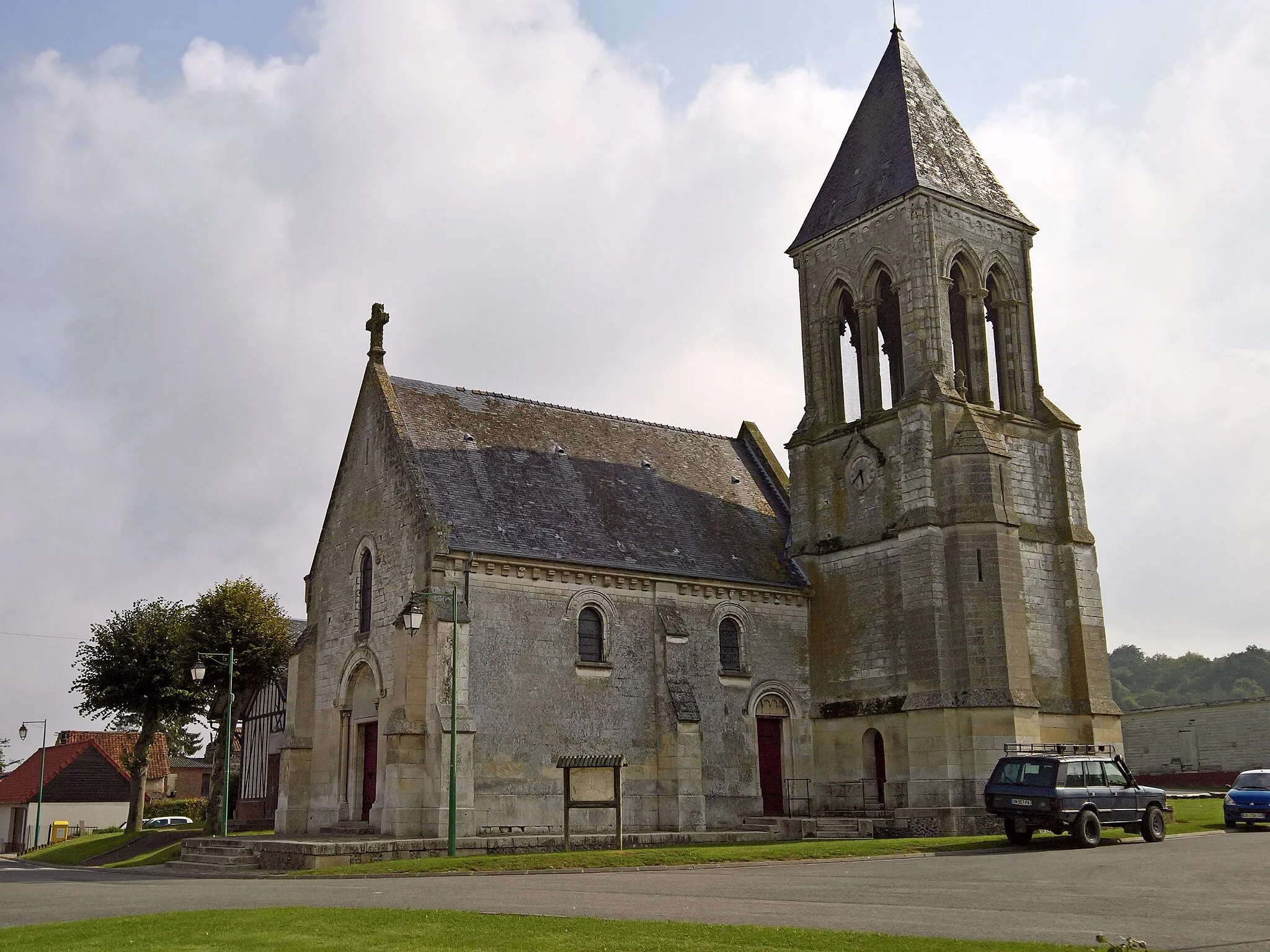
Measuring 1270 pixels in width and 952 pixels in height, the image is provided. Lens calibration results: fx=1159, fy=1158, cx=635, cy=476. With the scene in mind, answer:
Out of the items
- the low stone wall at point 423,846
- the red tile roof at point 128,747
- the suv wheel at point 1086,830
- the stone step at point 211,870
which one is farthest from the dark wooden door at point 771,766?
the red tile roof at point 128,747

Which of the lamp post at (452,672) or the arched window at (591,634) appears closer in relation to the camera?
the lamp post at (452,672)

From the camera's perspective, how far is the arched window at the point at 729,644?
100ft

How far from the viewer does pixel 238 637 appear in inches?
1529

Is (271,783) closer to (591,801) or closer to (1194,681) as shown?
(591,801)

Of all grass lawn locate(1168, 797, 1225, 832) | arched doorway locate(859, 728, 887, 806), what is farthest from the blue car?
arched doorway locate(859, 728, 887, 806)

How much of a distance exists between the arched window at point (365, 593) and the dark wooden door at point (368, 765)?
2.45 m

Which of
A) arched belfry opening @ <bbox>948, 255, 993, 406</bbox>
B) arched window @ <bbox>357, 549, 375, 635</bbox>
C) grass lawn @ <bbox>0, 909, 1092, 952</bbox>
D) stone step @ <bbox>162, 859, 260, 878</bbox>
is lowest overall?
stone step @ <bbox>162, 859, 260, 878</bbox>

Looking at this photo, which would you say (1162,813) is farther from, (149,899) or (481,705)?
(149,899)

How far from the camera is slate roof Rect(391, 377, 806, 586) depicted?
93.5ft

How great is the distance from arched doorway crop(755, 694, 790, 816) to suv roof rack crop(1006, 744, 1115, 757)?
21.5 ft

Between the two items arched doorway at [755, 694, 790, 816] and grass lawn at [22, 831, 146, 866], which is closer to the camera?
arched doorway at [755, 694, 790, 816]

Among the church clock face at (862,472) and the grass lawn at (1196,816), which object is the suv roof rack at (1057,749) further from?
the church clock face at (862,472)

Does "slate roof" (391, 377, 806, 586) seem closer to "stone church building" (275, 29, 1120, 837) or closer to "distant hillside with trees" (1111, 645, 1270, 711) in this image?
"stone church building" (275, 29, 1120, 837)

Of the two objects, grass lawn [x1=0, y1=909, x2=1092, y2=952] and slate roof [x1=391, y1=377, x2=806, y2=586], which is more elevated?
slate roof [x1=391, y1=377, x2=806, y2=586]
